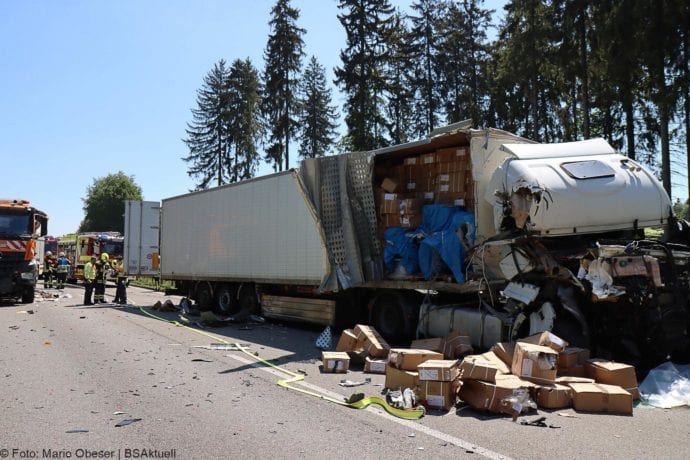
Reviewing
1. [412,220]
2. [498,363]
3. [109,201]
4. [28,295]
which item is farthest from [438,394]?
[109,201]

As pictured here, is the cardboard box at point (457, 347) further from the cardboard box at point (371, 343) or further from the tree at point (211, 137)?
the tree at point (211, 137)

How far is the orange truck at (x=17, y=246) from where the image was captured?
17125 mm

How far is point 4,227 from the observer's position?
17.2m

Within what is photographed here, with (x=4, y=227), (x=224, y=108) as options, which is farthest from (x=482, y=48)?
(x=4, y=227)

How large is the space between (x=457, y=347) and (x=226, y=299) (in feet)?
28.2

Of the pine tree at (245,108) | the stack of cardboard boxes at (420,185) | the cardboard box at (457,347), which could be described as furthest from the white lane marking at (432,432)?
the pine tree at (245,108)

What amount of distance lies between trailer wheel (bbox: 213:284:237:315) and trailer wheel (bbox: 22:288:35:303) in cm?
745

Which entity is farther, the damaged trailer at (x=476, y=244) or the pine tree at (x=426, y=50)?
the pine tree at (x=426, y=50)

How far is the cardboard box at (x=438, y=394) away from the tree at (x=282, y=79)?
Result: 1220 inches

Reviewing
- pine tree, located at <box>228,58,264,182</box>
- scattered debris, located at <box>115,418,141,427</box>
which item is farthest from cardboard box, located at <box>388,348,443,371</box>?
pine tree, located at <box>228,58,264,182</box>

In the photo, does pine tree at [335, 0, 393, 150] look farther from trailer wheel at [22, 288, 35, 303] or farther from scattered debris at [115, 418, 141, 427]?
scattered debris at [115, 418, 141, 427]

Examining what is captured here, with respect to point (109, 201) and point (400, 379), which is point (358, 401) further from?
point (109, 201)

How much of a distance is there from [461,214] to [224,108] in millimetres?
38340

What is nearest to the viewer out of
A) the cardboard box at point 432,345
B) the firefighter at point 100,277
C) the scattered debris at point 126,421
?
the scattered debris at point 126,421
